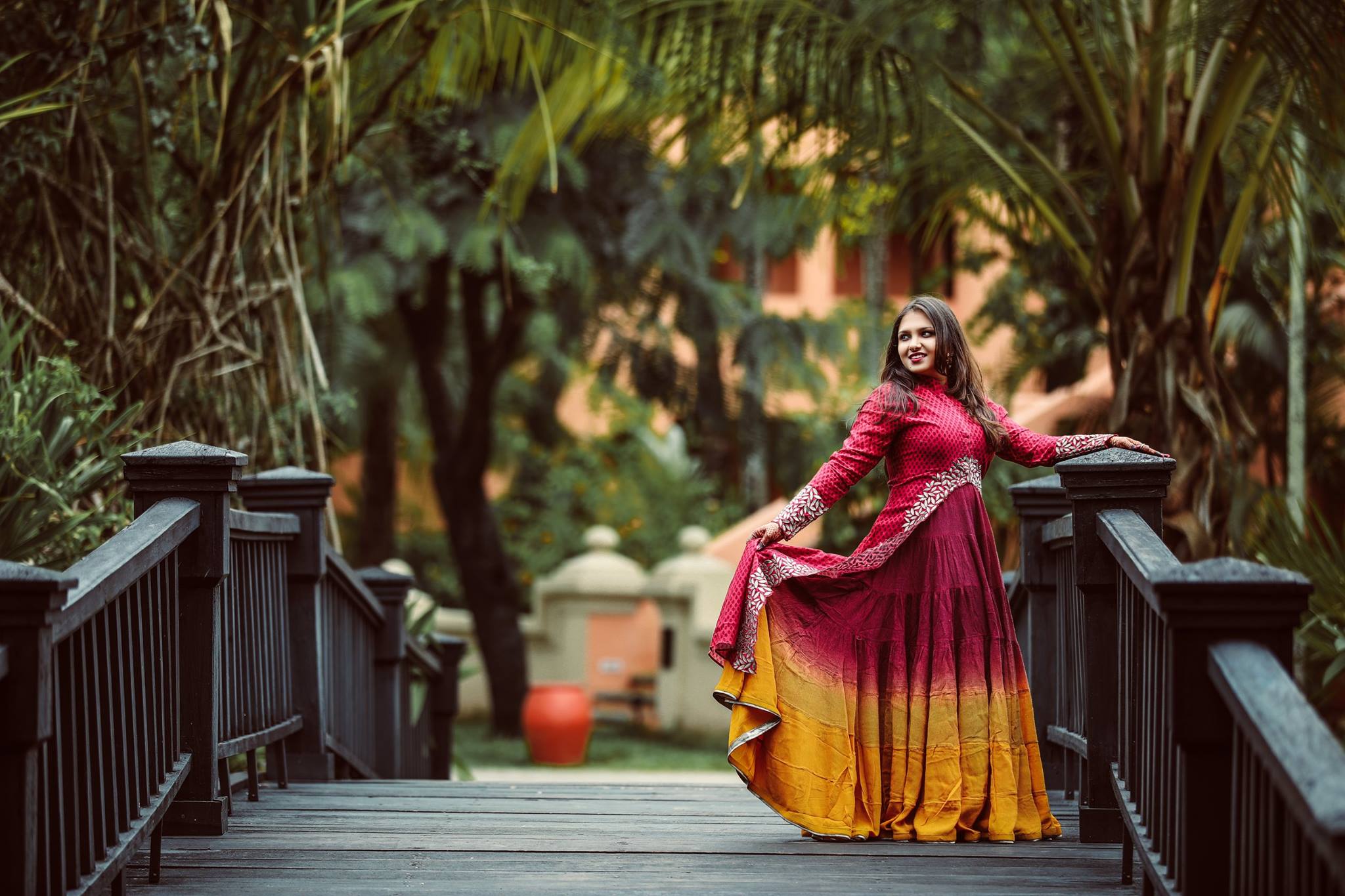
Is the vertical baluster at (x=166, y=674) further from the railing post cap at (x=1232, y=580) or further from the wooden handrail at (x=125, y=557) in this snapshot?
the railing post cap at (x=1232, y=580)

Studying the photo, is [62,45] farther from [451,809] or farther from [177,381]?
[451,809]

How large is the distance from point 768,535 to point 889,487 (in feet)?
1.32

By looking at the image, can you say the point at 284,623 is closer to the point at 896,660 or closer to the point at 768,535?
the point at 768,535

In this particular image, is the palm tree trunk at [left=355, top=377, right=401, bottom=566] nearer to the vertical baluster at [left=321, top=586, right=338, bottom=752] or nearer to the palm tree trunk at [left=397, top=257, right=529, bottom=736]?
the palm tree trunk at [left=397, top=257, right=529, bottom=736]

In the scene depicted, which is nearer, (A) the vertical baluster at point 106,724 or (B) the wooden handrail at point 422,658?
(A) the vertical baluster at point 106,724

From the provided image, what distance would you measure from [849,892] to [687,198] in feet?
32.8

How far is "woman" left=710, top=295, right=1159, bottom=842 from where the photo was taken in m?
4.64

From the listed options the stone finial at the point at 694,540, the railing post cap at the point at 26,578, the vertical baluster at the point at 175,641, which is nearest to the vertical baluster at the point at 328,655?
the vertical baluster at the point at 175,641

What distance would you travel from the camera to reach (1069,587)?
16.5 feet

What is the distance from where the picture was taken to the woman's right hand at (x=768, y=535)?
4715 millimetres

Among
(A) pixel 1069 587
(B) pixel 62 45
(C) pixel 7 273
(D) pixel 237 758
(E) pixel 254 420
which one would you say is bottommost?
(D) pixel 237 758

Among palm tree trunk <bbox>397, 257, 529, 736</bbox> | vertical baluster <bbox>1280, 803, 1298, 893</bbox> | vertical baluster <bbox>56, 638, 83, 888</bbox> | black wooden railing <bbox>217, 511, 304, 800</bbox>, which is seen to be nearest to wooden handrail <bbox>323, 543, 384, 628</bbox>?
black wooden railing <bbox>217, 511, 304, 800</bbox>

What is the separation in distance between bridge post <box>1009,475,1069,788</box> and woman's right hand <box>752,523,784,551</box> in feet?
3.53

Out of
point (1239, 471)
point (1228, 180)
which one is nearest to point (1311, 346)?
point (1239, 471)
